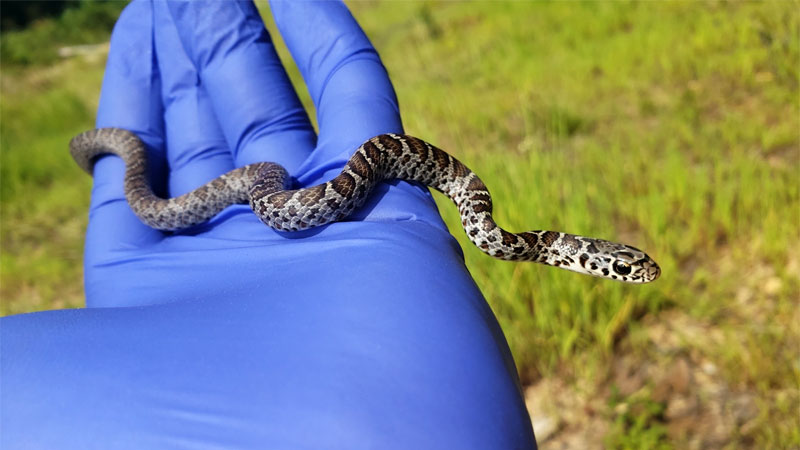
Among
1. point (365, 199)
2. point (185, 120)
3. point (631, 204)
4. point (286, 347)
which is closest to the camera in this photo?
point (286, 347)

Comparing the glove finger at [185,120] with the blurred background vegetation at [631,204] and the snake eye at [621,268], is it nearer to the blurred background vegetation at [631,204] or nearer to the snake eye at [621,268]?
the blurred background vegetation at [631,204]

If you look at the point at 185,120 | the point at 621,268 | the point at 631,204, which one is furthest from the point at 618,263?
the point at 185,120

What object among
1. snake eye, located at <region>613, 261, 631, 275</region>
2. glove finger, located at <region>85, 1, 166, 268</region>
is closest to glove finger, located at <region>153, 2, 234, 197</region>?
glove finger, located at <region>85, 1, 166, 268</region>

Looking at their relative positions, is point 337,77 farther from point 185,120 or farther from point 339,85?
point 185,120

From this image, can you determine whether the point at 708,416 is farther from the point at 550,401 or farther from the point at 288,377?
the point at 288,377

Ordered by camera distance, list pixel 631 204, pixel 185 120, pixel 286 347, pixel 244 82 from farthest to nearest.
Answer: pixel 631 204
pixel 185 120
pixel 244 82
pixel 286 347

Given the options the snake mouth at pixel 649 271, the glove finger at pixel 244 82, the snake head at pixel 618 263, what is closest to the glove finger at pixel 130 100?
the glove finger at pixel 244 82

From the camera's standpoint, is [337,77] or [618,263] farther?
[337,77]

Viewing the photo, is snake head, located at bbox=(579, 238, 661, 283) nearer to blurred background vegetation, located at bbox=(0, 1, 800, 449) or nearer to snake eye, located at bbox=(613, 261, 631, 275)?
snake eye, located at bbox=(613, 261, 631, 275)
